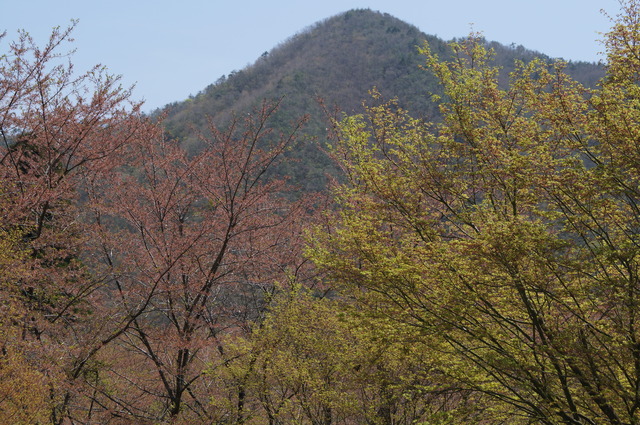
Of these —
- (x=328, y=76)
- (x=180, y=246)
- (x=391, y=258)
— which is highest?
(x=328, y=76)

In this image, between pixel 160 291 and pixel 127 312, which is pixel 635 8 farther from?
pixel 127 312

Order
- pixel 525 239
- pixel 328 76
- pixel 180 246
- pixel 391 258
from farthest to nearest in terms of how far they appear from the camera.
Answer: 1. pixel 328 76
2. pixel 180 246
3. pixel 391 258
4. pixel 525 239

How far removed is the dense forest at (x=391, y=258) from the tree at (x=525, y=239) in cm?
3

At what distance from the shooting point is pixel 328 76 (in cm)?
7419

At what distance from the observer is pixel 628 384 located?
566cm

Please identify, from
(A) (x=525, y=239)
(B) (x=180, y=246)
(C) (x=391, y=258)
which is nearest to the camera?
(A) (x=525, y=239)

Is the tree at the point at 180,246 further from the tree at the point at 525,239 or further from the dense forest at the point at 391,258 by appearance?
the tree at the point at 525,239

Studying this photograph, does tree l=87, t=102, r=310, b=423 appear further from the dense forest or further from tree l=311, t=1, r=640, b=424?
tree l=311, t=1, r=640, b=424

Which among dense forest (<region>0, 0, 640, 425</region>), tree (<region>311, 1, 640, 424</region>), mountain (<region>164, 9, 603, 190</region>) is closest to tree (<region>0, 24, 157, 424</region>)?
dense forest (<region>0, 0, 640, 425</region>)

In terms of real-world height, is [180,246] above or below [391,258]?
above

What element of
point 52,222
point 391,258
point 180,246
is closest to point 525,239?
point 391,258

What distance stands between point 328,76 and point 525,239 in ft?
235

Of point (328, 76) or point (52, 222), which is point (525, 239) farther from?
point (328, 76)

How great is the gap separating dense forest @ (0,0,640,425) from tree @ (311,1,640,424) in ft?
0.11
